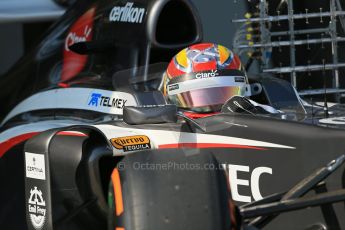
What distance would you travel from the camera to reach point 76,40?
449 cm

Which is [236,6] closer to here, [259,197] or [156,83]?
[156,83]

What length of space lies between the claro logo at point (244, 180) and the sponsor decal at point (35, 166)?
68cm

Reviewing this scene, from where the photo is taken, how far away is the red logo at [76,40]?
436cm

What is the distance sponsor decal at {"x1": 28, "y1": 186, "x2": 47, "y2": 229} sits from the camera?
9.52ft

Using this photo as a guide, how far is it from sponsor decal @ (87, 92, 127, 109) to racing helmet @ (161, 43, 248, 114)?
1.16 ft

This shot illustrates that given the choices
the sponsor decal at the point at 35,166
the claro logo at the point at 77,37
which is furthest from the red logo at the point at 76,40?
the sponsor decal at the point at 35,166

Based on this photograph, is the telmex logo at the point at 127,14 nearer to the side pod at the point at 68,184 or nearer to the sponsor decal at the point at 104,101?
the sponsor decal at the point at 104,101

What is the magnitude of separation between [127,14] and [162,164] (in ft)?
6.20

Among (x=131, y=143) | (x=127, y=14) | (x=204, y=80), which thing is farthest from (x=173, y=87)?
(x=127, y=14)

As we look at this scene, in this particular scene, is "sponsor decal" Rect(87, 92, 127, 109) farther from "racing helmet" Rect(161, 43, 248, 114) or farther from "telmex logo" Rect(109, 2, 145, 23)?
"telmex logo" Rect(109, 2, 145, 23)

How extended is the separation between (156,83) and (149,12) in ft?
1.49

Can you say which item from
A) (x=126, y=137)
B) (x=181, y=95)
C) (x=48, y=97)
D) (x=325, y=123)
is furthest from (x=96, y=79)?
(x=325, y=123)

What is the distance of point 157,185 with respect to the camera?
8.12ft

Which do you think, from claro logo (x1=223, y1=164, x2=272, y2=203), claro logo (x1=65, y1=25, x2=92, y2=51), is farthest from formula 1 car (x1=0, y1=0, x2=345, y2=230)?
claro logo (x1=65, y1=25, x2=92, y2=51)
